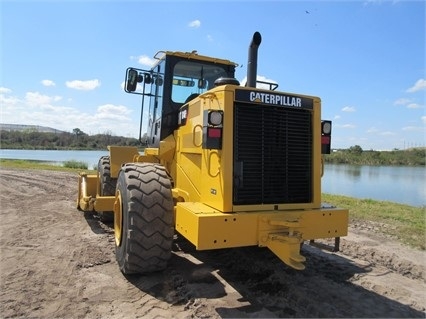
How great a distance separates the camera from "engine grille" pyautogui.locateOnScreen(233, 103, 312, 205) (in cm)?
441

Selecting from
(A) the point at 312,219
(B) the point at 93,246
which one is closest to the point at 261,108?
(A) the point at 312,219

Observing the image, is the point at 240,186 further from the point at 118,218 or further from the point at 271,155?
the point at 118,218

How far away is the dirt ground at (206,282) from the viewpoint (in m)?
3.86

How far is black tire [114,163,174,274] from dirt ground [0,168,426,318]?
0.28m

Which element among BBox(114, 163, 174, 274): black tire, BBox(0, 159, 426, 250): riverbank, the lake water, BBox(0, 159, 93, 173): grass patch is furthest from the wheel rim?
BBox(0, 159, 93, 173): grass patch

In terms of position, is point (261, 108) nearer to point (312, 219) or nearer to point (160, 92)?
point (312, 219)

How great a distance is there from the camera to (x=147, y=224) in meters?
4.34

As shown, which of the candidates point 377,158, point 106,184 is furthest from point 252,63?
point 377,158

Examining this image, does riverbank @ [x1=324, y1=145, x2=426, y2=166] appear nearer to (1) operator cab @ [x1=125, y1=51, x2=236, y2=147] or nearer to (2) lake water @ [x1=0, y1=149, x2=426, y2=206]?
(2) lake water @ [x1=0, y1=149, x2=426, y2=206]

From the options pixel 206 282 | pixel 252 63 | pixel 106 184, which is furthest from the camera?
pixel 106 184

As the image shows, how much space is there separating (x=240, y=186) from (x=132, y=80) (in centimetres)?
292

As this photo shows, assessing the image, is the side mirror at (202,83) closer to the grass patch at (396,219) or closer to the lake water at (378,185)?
the grass patch at (396,219)

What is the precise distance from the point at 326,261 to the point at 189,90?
336cm

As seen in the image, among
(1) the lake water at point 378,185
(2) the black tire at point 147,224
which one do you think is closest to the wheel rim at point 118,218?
(2) the black tire at point 147,224
